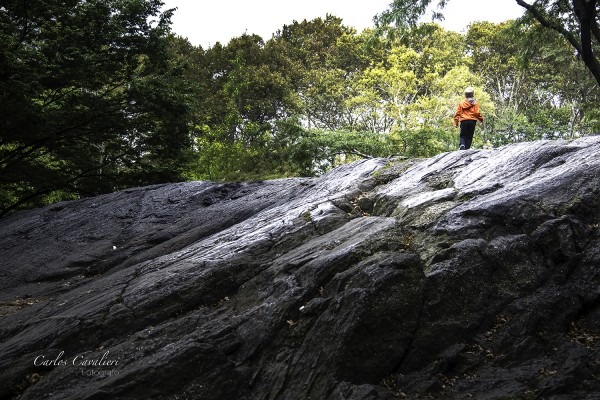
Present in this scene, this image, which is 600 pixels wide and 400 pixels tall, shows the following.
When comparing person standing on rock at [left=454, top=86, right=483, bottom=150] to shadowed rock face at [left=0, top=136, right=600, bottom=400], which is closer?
shadowed rock face at [left=0, top=136, right=600, bottom=400]

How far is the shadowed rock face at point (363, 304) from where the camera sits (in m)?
5.24

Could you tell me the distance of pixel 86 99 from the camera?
1343 centimetres

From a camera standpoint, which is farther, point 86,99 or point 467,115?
point 86,99

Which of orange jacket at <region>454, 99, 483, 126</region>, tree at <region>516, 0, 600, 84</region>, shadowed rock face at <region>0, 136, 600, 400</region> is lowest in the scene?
shadowed rock face at <region>0, 136, 600, 400</region>

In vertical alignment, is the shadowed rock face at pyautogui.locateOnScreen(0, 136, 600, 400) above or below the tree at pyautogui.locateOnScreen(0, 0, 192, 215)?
below

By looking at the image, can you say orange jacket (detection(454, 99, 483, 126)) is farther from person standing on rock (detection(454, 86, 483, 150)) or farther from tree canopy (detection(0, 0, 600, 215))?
tree canopy (detection(0, 0, 600, 215))

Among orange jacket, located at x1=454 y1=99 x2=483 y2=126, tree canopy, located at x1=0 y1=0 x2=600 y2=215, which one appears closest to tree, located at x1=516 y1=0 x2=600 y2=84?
→ tree canopy, located at x1=0 y1=0 x2=600 y2=215

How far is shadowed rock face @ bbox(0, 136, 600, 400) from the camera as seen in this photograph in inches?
206

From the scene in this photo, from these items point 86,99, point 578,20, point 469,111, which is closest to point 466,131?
point 469,111

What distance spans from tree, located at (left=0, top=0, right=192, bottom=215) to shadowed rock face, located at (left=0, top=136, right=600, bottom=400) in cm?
582

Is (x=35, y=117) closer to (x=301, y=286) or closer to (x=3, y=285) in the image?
(x=3, y=285)

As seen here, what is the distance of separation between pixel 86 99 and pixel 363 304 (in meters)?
12.0

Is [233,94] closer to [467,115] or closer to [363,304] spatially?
[467,115]

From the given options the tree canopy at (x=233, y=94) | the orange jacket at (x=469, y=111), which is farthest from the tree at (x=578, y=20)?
the orange jacket at (x=469, y=111)
